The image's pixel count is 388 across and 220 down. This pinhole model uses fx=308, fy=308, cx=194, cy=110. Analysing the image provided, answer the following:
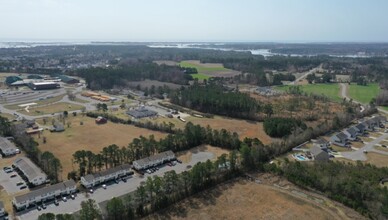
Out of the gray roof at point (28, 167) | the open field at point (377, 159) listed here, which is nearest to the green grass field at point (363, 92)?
the open field at point (377, 159)

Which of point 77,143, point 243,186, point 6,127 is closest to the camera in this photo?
point 243,186

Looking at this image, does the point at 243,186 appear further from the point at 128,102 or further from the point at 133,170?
the point at 128,102

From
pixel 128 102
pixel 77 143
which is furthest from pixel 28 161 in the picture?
pixel 128 102

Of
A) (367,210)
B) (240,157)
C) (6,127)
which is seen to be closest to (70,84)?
(6,127)

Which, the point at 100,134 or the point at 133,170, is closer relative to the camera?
the point at 133,170

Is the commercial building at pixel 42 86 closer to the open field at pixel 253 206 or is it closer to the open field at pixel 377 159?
the open field at pixel 253 206

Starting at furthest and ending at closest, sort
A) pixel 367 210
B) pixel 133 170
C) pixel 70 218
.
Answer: pixel 133 170 < pixel 367 210 < pixel 70 218

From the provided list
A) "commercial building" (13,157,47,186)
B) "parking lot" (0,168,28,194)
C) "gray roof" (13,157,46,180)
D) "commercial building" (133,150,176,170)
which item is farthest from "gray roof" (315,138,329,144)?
"parking lot" (0,168,28,194)

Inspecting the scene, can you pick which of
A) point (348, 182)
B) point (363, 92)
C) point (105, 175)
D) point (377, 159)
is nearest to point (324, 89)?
point (363, 92)
